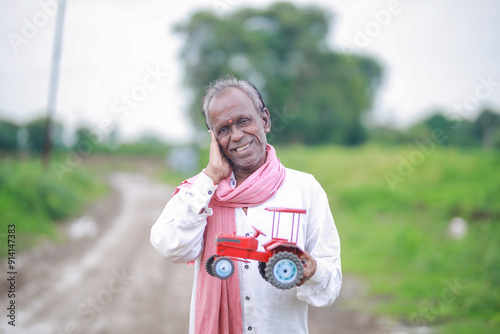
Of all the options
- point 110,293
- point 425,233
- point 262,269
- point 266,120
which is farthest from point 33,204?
point 262,269

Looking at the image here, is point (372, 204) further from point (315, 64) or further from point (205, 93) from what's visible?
point (315, 64)

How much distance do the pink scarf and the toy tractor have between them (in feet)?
0.49

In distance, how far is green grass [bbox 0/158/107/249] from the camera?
31.3ft

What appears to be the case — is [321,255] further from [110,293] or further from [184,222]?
[110,293]

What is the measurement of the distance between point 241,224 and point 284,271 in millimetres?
410

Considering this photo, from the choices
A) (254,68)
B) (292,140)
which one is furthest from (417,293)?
(292,140)

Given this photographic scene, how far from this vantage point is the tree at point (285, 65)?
23641 millimetres

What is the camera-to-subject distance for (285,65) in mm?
26453

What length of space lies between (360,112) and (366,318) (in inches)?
995

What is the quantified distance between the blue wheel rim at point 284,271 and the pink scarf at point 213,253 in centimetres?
35

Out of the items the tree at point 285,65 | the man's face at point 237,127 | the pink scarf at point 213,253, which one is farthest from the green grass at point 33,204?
the tree at point 285,65

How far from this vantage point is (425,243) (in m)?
8.30

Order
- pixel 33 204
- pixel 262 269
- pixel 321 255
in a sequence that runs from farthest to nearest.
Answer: pixel 33 204, pixel 321 255, pixel 262 269

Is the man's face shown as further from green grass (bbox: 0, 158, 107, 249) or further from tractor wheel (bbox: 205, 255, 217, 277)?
green grass (bbox: 0, 158, 107, 249)
